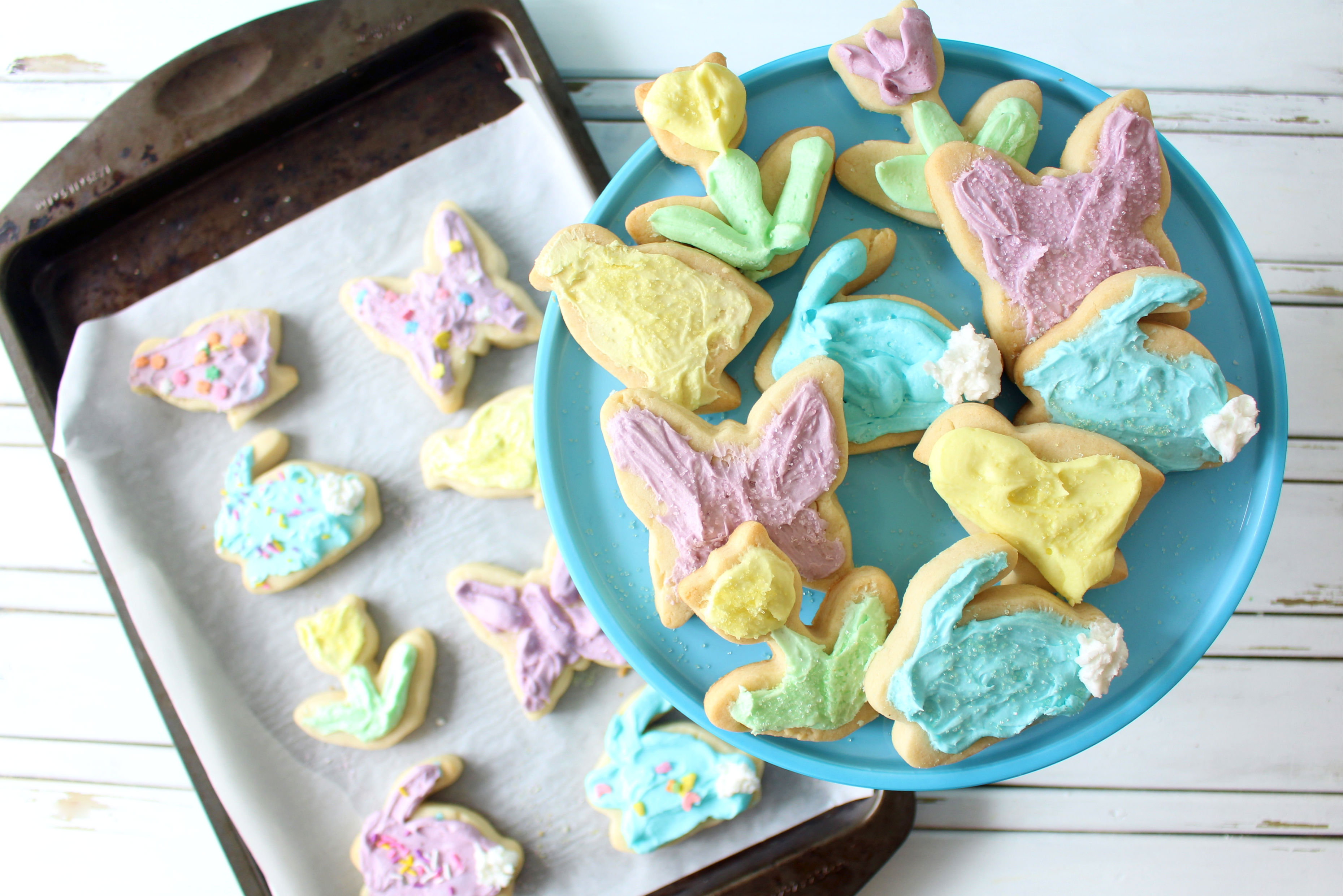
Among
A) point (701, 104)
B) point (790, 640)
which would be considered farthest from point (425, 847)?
point (701, 104)

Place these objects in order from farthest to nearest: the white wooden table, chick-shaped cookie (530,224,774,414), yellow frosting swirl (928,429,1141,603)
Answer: the white wooden table
chick-shaped cookie (530,224,774,414)
yellow frosting swirl (928,429,1141,603)

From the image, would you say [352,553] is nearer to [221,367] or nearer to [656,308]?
[221,367]

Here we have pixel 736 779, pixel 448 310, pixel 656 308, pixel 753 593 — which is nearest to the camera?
pixel 753 593

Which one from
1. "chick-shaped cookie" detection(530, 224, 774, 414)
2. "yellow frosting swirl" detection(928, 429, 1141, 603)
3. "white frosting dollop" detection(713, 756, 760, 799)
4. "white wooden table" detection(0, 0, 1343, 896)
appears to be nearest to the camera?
"yellow frosting swirl" detection(928, 429, 1141, 603)

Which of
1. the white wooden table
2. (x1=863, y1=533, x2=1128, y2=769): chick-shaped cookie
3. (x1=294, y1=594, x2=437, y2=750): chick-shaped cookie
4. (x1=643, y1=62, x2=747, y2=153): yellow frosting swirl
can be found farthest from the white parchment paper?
(x1=863, y1=533, x2=1128, y2=769): chick-shaped cookie

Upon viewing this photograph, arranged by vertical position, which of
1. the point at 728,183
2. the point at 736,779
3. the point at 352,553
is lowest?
the point at 736,779

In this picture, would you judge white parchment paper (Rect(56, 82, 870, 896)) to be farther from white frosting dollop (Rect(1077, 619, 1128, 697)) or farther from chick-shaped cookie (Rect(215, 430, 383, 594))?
white frosting dollop (Rect(1077, 619, 1128, 697))

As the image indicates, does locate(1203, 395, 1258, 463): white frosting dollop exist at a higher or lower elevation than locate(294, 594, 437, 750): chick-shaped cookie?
higher
